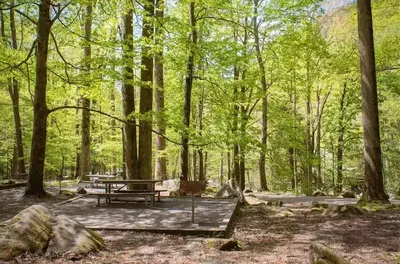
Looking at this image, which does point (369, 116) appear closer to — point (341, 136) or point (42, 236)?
point (42, 236)

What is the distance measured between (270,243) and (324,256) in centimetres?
212

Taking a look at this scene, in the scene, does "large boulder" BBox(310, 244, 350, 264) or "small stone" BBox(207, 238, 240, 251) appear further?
"small stone" BBox(207, 238, 240, 251)

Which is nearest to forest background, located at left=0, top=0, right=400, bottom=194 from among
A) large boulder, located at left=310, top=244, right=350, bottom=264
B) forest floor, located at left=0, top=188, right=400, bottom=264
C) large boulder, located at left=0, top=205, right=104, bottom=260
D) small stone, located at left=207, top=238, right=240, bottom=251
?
forest floor, located at left=0, top=188, right=400, bottom=264

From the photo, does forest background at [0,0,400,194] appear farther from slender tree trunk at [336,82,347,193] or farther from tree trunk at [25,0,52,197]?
tree trunk at [25,0,52,197]

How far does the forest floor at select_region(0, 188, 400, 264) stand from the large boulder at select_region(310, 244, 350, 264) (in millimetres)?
726

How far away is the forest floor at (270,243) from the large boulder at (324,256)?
73 cm

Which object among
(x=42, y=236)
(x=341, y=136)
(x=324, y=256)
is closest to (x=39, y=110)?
(x=42, y=236)

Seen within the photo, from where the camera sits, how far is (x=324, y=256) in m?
4.02

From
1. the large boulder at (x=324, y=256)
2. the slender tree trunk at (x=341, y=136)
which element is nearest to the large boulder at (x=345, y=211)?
the large boulder at (x=324, y=256)

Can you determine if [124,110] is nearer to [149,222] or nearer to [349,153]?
[149,222]

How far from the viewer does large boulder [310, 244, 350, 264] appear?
3.98 metres

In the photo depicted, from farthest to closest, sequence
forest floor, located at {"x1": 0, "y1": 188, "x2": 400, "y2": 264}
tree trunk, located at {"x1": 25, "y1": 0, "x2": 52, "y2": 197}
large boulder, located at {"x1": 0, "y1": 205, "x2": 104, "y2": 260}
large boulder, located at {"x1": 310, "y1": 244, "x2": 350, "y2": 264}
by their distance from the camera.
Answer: tree trunk, located at {"x1": 25, "y1": 0, "x2": 52, "y2": 197}
forest floor, located at {"x1": 0, "y1": 188, "x2": 400, "y2": 264}
large boulder, located at {"x1": 0, "y1": 205, "x2": 104, "y2": 260}
large boulder, located at {"x1": 310, "y1": 244, "x2": 350, "y2": 264}

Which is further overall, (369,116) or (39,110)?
(39,110)

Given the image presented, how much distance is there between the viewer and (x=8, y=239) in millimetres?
4562
